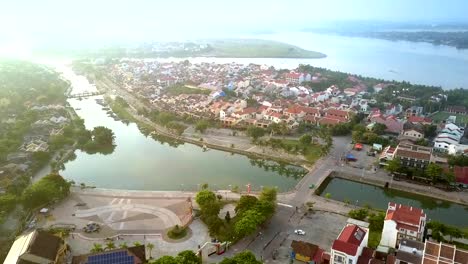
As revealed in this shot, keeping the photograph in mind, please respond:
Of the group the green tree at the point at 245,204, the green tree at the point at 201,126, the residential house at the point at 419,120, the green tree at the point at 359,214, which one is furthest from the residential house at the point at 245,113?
the green tree at the point at 359,214

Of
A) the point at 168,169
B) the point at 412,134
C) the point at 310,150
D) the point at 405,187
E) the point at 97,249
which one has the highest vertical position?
the point at 97,249

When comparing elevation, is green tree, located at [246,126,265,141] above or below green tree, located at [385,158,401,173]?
above

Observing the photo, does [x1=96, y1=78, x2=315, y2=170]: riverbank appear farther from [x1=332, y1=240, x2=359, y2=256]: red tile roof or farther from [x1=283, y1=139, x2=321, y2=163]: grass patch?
[x1=332, y1=240, x2=359, y2=256]: red tile roof

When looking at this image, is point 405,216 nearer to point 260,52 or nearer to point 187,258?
point 187,258

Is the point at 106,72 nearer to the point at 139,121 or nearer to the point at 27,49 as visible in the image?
the point at 139,121

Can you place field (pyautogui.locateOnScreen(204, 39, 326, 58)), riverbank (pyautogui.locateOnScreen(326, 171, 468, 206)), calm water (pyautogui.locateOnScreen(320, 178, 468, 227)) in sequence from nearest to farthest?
calm water (pyautogui.locateOnScreen(320, 178, 468, 227)) < riverbank (pyautogui.locateOnScreen(326, 171, 468, 206)) < field (pyautogui.locateOnScreen(204, 39, 326, 58))

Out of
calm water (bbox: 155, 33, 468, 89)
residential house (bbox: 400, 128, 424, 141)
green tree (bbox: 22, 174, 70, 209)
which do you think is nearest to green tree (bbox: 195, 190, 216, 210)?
green tree (bbox: 22, 174, 70, 209)

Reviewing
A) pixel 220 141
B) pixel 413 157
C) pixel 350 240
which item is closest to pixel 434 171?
pixel 413 157
